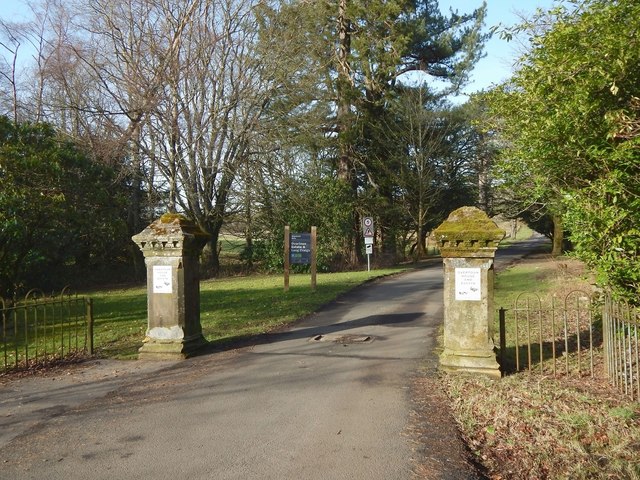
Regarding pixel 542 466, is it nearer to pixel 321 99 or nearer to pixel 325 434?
pixel 325 434

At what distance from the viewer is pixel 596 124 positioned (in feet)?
25.5

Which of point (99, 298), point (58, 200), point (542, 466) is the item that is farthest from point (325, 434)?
point (99, 298)

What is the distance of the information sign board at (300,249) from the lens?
64.0ft

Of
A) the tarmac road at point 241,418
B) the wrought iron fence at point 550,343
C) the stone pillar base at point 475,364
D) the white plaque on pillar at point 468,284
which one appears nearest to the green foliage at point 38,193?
the tarmac road at point 241,418

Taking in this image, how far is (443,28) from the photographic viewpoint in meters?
33.2

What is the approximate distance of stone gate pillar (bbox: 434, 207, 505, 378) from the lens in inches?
305

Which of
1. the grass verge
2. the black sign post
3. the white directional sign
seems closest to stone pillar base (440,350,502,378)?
the grass verge

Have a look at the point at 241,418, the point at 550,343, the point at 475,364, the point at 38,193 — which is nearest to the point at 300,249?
the point at 38,193

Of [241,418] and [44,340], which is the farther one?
[44,340]

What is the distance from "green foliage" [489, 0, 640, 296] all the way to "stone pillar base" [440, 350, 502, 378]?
1.99m

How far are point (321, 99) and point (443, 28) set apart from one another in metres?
9.45

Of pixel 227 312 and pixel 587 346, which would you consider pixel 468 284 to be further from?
pixel 227 312

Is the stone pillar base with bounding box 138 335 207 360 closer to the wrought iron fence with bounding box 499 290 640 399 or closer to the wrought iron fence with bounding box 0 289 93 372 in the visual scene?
the wrought iron fence with bounding box 0 289 93 372

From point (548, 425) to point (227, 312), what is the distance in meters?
10.4
